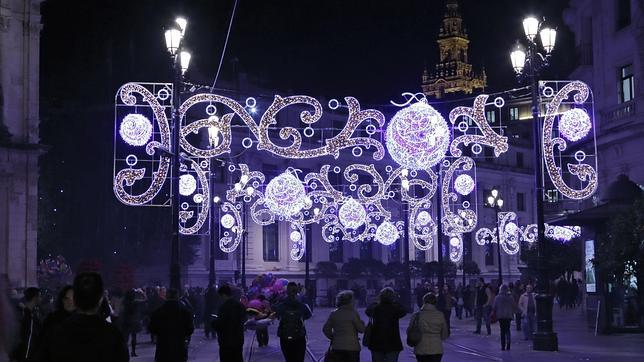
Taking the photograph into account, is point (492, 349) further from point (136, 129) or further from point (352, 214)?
point (352, 214)

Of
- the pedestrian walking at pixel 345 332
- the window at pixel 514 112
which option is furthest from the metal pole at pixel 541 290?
the window at pixel 514 112

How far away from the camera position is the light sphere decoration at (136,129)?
2711 centimetres

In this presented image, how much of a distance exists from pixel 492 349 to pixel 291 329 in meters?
11.3

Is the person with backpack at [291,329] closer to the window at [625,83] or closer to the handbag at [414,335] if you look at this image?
the handbag at [414,335]

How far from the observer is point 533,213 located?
91.9 metres

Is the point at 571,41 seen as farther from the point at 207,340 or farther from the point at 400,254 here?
the point at 400,254

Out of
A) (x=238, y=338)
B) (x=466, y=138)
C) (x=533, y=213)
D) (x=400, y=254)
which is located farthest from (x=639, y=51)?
(x=533, y=213)

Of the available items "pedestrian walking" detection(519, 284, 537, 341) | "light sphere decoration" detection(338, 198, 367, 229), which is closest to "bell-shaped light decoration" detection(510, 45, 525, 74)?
"pedestrian walking" detection(519, 284, 537, 341)

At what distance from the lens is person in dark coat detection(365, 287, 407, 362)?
14258 millimetres

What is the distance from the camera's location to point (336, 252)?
3095 inches

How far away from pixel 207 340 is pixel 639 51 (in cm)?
1771

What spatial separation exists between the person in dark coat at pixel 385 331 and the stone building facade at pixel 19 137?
26.1 m

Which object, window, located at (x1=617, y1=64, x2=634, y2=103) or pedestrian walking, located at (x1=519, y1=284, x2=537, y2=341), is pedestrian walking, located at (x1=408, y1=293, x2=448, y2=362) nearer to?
pedestrian walking, located at (x1=519, y1=284, x2=537, y2=341)

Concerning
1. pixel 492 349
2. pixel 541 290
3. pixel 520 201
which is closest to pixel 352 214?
pixel 492 349
